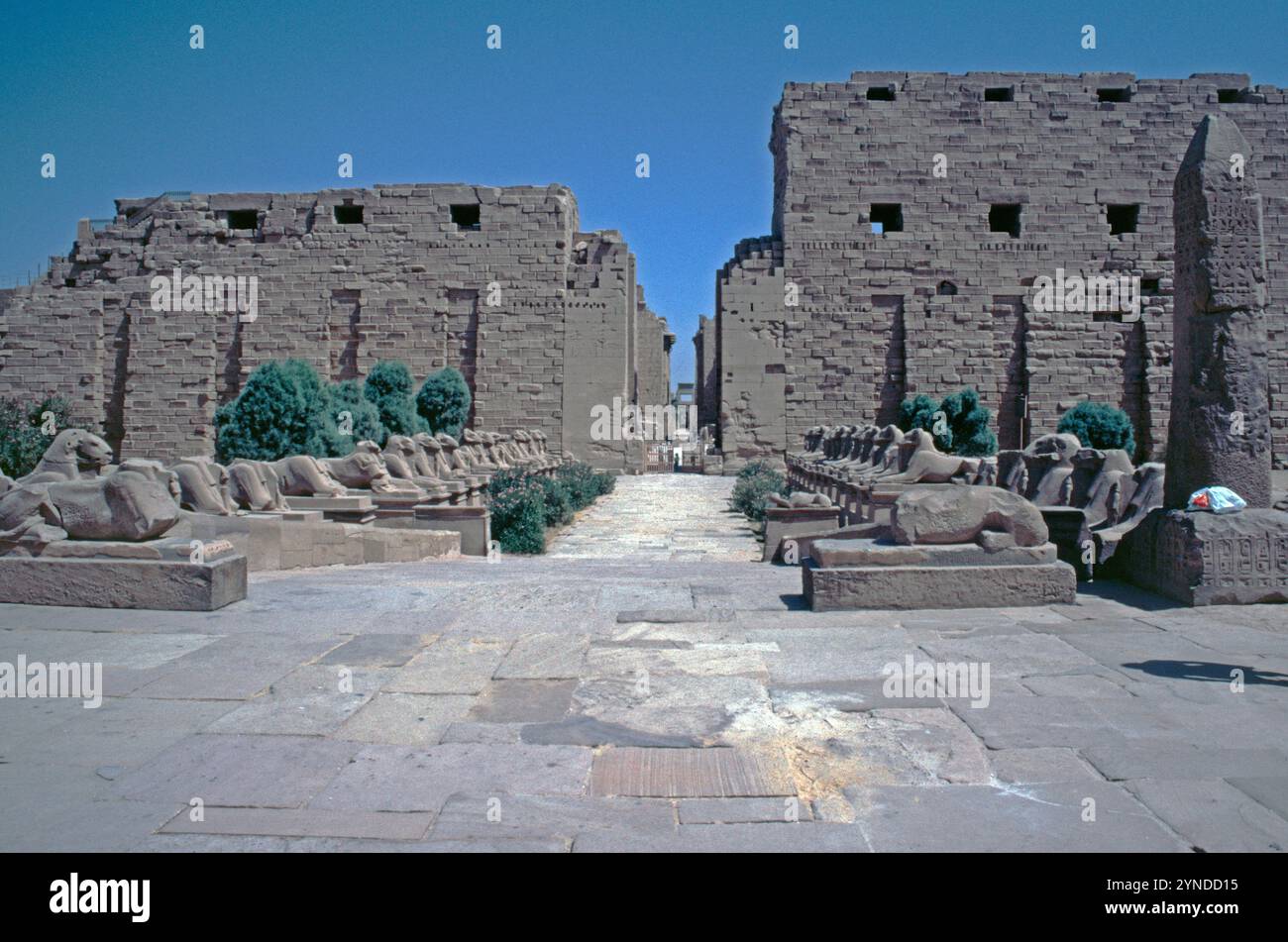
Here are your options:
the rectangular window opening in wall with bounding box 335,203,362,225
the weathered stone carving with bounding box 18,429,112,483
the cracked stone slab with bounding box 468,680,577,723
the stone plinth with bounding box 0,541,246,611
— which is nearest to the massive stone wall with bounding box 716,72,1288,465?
the rectangular window opening in wall with bounding box 335,203,362,225

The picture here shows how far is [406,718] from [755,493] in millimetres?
12983

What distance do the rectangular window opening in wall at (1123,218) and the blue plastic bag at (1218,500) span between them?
20957 millimetres

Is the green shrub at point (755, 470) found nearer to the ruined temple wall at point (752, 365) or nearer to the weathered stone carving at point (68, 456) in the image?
the ruined temple wall at point (752, 365)

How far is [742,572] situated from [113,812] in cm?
560

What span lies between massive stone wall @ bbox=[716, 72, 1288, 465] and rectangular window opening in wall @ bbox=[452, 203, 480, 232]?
666 centimetres

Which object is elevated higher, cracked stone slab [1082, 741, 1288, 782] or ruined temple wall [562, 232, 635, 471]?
ruined temple wall [562, 232, 635, 471]

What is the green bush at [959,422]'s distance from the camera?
22.1 m

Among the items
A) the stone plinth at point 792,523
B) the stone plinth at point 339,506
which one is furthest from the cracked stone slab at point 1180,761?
Result: the stone plinth at point 339,506

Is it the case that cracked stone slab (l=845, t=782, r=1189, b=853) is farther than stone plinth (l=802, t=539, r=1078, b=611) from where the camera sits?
No

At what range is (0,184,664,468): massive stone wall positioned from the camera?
2452cm

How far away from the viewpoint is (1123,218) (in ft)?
81.1

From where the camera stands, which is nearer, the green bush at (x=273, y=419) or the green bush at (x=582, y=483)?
the green bush at (x=273, y=419)

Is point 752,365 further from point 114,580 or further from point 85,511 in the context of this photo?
point 114,580

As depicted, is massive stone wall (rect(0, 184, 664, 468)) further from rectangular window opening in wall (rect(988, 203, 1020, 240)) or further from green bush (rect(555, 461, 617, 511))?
rectangular window opening in wall (rect(988, 203, 1020, 240))
